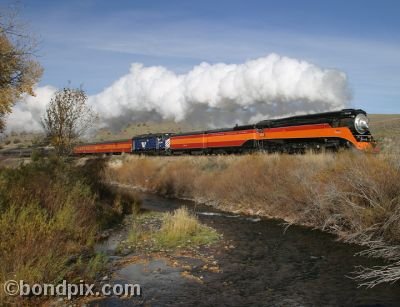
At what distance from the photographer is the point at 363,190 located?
16.0 metres

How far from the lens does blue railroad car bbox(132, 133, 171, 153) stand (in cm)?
4888

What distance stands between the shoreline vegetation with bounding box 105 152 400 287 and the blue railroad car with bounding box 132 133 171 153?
598 inches

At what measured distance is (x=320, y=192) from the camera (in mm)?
18219

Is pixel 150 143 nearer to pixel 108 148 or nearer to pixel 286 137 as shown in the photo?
pixel 108 148

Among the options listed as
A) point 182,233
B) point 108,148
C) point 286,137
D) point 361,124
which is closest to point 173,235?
point 182,233

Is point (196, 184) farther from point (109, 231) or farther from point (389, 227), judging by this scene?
point (389, 227)

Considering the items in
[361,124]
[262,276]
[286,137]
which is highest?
[361,124]

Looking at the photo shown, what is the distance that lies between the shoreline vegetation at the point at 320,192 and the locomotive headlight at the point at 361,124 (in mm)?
4666

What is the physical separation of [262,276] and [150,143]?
40.1 m

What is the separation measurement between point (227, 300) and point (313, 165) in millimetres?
12826

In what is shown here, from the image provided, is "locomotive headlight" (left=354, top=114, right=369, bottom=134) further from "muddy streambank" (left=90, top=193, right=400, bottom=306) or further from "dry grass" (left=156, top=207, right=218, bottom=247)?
"dry grass" (left=156, top=207, right=218, bottom=247)

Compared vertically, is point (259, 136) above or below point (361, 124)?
below

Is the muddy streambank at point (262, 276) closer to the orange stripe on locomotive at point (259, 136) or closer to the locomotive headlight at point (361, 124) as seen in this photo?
the orange stripe on locomotive at point (259, 136)

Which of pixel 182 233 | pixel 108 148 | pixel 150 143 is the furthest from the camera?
pixel 108 148
